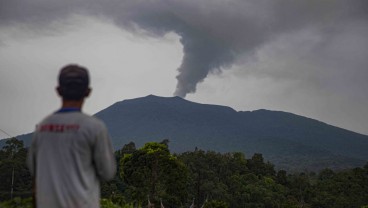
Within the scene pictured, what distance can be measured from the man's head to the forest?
29.3 m

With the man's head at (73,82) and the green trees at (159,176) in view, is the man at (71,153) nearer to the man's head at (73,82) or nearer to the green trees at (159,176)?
the man's head at (73,82)

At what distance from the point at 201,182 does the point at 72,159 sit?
5373cm

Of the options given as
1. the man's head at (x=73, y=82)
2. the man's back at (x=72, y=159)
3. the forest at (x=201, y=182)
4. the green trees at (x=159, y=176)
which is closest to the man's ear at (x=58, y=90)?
the man's head at (x=73, y=82)

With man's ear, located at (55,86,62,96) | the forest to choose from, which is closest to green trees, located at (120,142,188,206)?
the forest

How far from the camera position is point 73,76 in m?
3.29

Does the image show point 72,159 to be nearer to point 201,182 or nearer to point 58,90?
point 58,90

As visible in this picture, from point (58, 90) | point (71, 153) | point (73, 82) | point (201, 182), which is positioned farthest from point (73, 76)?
point (201, 182)

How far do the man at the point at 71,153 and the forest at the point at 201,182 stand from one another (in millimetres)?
29257

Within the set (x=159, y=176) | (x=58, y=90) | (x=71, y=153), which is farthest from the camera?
(x=159, y=176)

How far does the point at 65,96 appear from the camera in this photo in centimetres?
329

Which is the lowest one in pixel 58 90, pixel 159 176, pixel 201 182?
pixel 201 182

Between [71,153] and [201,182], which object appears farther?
[201,182]

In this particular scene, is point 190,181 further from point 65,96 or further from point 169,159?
point 65,96

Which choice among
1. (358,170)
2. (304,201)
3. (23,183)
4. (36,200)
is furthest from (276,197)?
(36,200)
